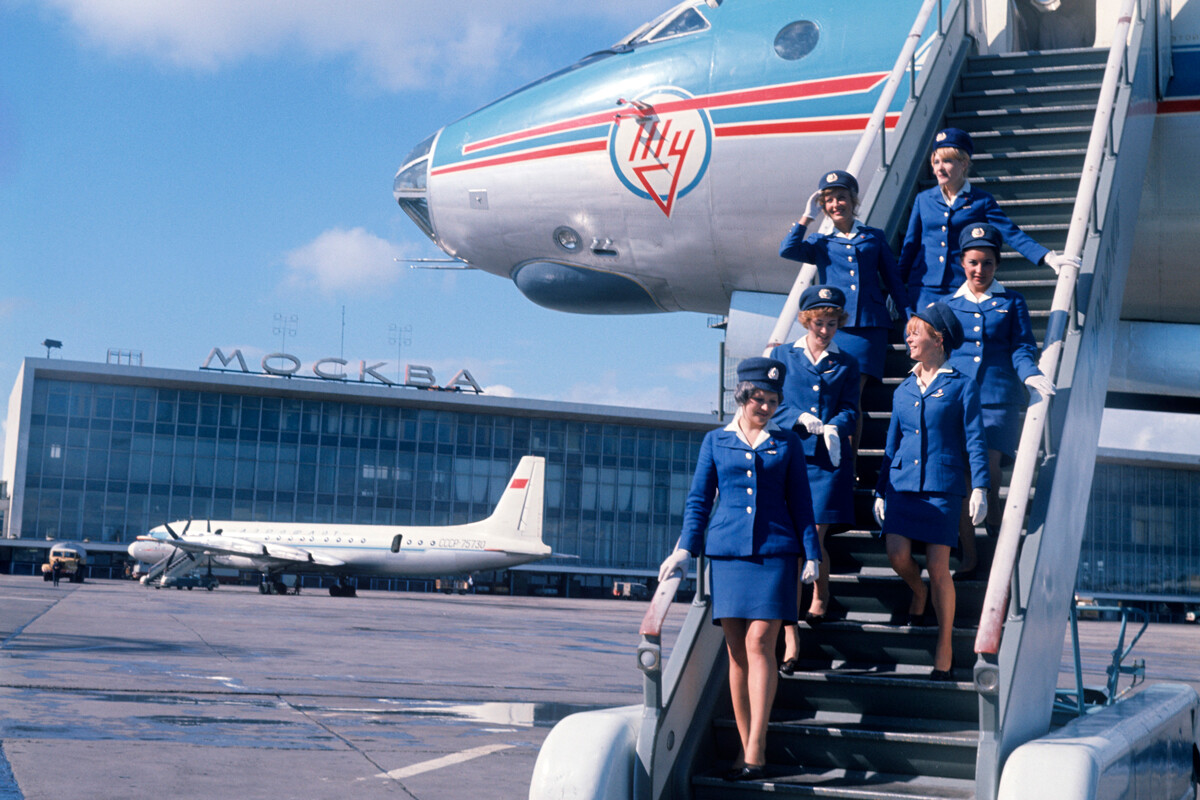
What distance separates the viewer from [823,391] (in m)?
5.70

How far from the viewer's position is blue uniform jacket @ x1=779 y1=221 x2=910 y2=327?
6320 mm

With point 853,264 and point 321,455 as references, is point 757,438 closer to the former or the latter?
point 853,264

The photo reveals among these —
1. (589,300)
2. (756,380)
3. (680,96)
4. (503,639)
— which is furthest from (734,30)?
(503,639)

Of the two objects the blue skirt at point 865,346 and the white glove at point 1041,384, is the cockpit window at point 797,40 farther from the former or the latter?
the white glove at point 1041,384

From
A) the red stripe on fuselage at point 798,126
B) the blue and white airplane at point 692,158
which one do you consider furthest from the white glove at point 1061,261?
the red stripe on fuselage at point 798,126

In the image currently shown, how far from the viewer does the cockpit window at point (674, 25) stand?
10930 millimetres

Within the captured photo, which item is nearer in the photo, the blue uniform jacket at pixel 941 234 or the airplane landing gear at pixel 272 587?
the blue uniform jacket at pixel 941 234

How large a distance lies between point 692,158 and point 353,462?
199ft

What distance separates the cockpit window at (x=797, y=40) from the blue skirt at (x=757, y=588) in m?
6.52

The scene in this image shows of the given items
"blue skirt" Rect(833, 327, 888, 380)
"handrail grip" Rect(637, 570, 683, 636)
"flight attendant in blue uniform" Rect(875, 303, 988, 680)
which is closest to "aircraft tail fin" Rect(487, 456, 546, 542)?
"blue skirt" Rect(833, 327, 888, 380)

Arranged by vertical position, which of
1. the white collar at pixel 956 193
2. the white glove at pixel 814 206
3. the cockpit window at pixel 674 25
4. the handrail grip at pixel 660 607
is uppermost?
the cockpit window at pixel 674 25

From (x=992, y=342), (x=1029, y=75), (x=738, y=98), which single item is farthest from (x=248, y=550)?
(x=992, y=342)

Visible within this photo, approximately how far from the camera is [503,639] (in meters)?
20.2

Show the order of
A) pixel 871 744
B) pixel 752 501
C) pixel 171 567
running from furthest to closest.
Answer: pixel 171 567, pixel 752 501, pixel 871 744
